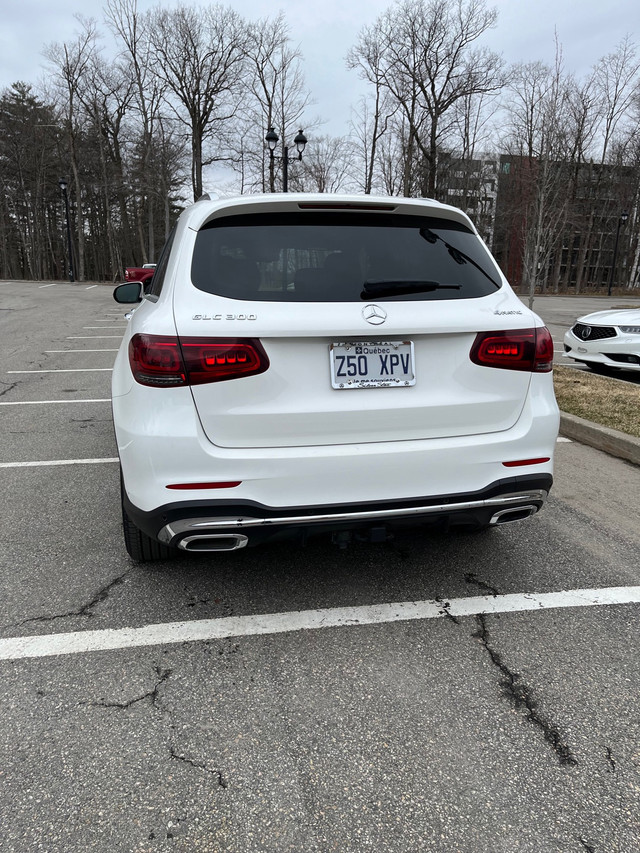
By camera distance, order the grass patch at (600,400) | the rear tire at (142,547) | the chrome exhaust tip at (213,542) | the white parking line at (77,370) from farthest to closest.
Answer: the white parking line at (77,370) < the grass patch at (600,400) < the rear tire at (142,547) < the chrome exhaust tip at (213,542)

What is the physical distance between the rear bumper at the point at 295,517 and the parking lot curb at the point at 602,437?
3.13 m

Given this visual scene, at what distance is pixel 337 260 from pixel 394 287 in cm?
28

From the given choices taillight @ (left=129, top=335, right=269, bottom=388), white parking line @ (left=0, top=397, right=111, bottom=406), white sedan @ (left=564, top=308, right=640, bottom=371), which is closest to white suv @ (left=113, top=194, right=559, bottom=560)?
taillight @ (left=129, top=335, right=269, bottom=388)

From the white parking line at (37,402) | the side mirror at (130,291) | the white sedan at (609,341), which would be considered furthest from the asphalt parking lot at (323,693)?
the white sedan at (609,341)

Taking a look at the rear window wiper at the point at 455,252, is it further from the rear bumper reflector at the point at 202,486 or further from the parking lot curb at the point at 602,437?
the parking lot curb at the point at 602,437

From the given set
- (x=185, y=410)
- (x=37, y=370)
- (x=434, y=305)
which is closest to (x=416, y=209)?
(x=434, y=305)

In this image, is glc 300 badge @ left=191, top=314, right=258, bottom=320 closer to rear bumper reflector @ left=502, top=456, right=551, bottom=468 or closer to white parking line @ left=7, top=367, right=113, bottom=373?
rear bumper reflector @ left=502, top=456, right=551, bottom=468

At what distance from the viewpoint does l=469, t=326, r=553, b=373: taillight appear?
252 centimetres

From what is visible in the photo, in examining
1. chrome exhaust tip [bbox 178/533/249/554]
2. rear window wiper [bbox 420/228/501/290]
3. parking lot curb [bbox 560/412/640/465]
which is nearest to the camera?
chrome exhaust tip [bbox 178/533/249/554]

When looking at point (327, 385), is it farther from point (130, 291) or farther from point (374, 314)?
point (130, 291)

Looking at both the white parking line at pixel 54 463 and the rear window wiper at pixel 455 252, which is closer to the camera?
the rear window wiper at pixel 455 252

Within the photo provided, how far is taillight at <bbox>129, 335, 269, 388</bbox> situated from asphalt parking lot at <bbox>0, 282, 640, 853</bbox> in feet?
3.79

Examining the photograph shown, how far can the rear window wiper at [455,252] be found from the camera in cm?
271

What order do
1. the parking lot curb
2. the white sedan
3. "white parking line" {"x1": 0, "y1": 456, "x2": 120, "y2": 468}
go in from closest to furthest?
1. "white parking line" {"x1": 0, "y1": 456, "x2": 120, "y2": 468}
2. the parking lot curb
3. the white sedan
